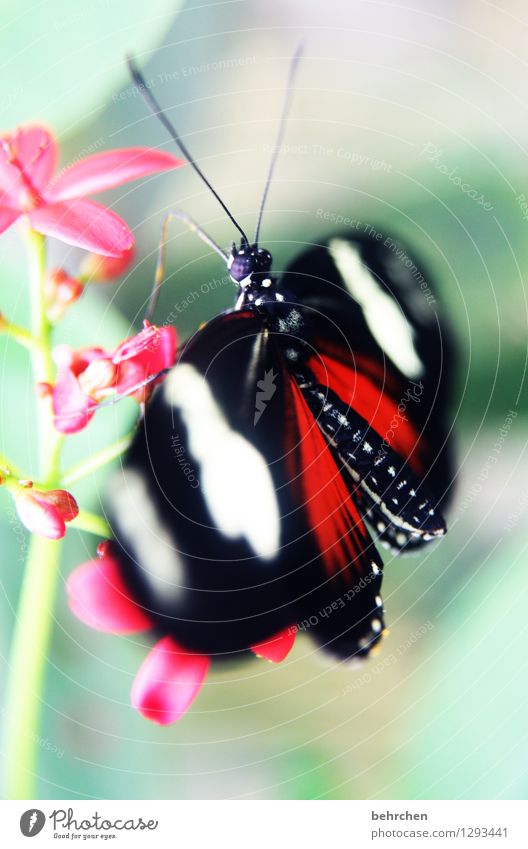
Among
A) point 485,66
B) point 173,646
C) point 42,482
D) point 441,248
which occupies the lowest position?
point 173,646

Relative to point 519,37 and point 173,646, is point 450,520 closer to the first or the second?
point 173,646

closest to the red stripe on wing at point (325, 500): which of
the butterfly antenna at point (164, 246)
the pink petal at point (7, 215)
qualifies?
the butterfly antenna at point (164, 246)

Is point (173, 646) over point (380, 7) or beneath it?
beneath

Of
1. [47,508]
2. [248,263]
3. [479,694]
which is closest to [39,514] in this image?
[47,508]

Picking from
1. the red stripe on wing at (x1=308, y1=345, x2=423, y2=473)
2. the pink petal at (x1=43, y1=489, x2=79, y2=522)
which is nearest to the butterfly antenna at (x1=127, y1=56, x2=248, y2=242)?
the red stripe on wing at (x1=308, y1=345, x2=423, y2=473)
